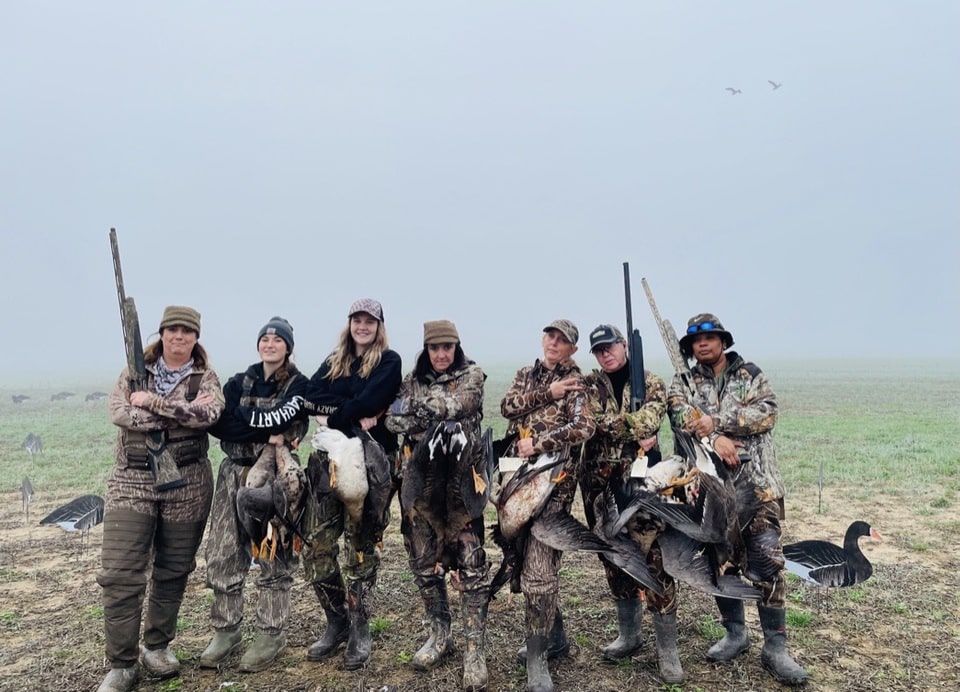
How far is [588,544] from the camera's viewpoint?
445cm

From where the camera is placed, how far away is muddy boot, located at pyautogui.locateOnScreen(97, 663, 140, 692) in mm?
4453

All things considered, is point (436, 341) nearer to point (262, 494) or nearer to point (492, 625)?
point (262, 494)

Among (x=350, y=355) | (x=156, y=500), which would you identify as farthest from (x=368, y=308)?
(x=156, y=500)

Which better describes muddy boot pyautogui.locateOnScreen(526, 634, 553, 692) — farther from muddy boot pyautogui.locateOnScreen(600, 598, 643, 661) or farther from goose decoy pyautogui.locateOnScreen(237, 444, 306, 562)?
goose decoy pyautogui.locateOnScreen(237, 444, 306, 562)

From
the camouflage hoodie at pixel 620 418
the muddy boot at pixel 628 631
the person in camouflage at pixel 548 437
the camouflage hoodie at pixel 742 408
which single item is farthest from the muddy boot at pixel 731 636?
the camouflage hoodie at pixel 620 418

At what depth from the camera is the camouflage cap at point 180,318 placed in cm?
476

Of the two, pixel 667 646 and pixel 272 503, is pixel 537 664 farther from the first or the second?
pixel 272 503

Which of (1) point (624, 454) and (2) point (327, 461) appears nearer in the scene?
(2) point (327, 461)

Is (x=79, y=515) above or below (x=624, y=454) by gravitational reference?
below

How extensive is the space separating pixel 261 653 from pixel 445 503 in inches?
75.2

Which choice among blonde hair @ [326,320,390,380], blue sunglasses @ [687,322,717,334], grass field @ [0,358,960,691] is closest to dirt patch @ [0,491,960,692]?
grass field @ [0,358,960,691]

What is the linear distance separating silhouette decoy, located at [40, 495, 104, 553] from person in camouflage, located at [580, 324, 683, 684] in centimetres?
547

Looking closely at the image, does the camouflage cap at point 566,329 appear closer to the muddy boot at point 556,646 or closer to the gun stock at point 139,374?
the muddy boot at point 556,646

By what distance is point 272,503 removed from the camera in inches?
183
